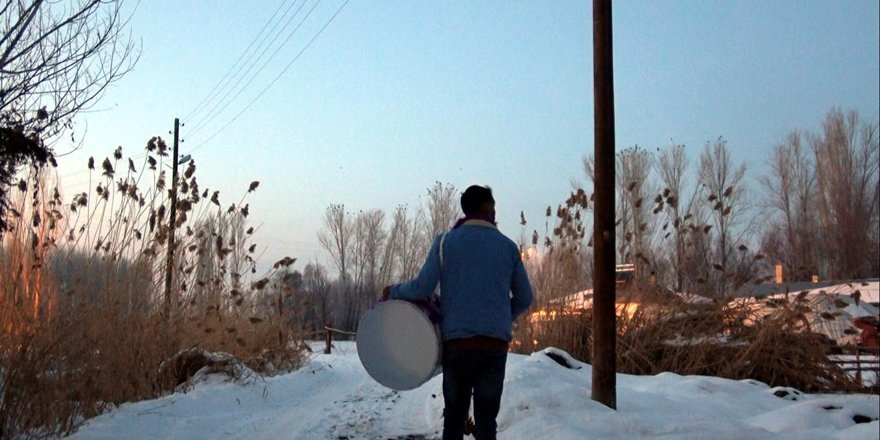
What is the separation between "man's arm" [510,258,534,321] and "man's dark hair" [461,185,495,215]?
440 millimetres

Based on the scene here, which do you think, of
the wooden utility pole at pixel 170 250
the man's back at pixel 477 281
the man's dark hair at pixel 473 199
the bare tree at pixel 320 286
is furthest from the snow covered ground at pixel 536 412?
the bare tree at pixel 320 286

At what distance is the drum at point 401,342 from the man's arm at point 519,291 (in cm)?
51

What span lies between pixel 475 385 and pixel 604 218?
3156mm

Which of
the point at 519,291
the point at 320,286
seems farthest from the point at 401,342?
the point at 320,286

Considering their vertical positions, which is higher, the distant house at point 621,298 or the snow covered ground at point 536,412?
the distant house at point 621,298

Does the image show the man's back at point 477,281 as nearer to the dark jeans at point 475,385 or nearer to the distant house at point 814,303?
the dark jeans at point 475,385

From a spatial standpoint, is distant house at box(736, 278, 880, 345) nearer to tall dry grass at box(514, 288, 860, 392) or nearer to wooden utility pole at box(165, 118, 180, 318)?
tall dry grass at box(514, 288, 860, 392)

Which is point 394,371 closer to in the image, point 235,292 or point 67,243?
point 67,243

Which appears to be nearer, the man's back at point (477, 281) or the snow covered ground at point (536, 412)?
the man's back at point (477, 281)

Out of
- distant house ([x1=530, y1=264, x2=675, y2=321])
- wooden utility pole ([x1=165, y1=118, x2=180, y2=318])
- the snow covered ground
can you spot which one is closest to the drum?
the snow covered ground

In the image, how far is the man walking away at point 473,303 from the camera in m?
4.97

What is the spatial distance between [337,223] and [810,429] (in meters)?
50.3

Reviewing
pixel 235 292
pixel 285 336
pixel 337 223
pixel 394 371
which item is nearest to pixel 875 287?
pixel 394 371

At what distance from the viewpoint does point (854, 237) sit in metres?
3.79
